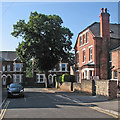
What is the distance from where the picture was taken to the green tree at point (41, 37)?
3566 centimetres

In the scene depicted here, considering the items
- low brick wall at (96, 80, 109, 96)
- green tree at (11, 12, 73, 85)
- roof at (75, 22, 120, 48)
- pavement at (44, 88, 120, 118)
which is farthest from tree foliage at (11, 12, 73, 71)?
pavement at (44, 88, 120, 118)

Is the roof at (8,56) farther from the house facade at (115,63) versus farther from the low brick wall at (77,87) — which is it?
the house facade at (115,63)

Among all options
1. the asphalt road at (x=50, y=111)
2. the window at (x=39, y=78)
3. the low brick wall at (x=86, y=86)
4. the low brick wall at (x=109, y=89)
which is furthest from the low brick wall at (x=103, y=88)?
the window at (x=39, y=78)

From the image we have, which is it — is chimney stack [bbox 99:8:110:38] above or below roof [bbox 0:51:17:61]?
above

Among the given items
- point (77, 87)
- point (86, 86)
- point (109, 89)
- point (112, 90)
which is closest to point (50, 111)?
point (109, 89)

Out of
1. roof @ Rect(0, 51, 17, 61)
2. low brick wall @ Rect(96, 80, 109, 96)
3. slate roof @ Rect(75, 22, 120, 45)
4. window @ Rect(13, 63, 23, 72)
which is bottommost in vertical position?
low brick wall @ Rect(96, 80, 109, 96)

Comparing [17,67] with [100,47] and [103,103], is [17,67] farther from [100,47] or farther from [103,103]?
[103,103]

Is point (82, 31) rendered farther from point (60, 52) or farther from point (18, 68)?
point (18, 68)

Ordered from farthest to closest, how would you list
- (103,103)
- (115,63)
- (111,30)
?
(111,30), (115,63), (103,103)

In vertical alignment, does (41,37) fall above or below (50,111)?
above

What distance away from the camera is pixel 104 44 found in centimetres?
2839

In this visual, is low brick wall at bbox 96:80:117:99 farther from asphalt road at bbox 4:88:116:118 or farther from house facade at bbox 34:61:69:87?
house facade at bbox 34:61:69:87

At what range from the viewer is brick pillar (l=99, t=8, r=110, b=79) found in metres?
28.0

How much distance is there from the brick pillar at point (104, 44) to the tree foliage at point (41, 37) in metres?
9.60
